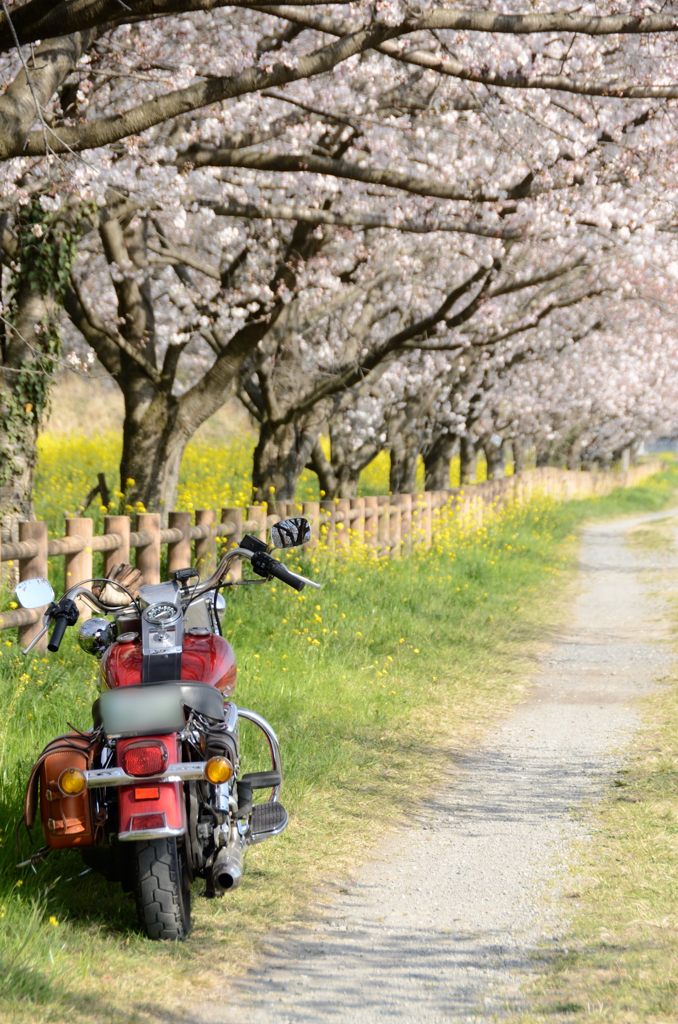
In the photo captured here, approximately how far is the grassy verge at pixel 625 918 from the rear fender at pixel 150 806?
1.24 m

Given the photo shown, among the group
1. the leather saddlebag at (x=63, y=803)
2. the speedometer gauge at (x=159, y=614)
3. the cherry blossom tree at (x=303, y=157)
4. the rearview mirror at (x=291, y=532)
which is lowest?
the leather saddlebag at (x=63, y=803)

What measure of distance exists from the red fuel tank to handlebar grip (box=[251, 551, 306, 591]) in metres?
0.33

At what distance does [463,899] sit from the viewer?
518 cm

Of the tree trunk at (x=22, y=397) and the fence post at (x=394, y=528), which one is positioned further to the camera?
the fence post at (x=394, y=528)

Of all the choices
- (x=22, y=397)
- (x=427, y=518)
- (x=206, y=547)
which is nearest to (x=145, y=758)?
(x=206, y=547)

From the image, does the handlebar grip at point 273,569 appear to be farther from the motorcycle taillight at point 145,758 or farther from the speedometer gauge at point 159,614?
the motorcycle taillight at point 145,758

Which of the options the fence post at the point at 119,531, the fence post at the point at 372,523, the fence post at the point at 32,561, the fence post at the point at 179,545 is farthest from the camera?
the fence post at the point at 372,523

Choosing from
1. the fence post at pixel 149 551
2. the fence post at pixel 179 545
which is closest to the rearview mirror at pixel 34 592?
the fence post at pixel 149 551

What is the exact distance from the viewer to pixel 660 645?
39.2ft

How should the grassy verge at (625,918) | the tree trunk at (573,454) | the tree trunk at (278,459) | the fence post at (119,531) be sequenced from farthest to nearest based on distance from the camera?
the tree trunk at (573,454) < the tree trunk at (278,459) < the fence post at (119,531) < the grassy verge at (625,918)

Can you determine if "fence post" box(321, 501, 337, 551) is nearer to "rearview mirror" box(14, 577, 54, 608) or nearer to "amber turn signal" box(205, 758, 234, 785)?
"rearview mirror" box(14, 577, 54, 608)

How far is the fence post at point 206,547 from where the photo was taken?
10477 millimetres

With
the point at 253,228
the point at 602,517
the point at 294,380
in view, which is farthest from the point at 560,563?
the point at 602,517

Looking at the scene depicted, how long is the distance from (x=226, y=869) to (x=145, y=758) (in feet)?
1.69
